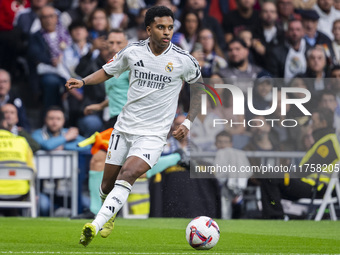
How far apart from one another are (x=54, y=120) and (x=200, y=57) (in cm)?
302

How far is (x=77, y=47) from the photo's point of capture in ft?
53.3

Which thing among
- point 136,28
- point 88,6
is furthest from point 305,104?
point 88,6

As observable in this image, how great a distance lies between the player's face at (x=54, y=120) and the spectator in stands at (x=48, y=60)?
116cm

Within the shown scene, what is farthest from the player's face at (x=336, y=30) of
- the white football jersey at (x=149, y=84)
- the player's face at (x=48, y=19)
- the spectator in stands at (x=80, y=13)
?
the white football jersey at (x=149, y=84)

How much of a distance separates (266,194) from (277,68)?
384cm

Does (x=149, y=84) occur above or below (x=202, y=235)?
above

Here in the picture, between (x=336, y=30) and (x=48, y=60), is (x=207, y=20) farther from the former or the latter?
(x=48, y=60)

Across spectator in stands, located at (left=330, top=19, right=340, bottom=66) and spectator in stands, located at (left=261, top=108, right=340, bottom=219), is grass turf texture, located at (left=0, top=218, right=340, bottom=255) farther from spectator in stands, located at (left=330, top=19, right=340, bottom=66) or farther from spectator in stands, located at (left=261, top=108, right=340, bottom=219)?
spectator in stands, located at (left=330, top=19, right=340, bottom=66)

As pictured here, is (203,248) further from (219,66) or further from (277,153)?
(219,66)

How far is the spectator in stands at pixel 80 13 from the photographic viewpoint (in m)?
16.7

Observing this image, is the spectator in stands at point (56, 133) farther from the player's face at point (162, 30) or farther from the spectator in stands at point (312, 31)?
the player's face at point (162, 30)


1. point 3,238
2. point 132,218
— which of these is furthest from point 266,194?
point 3,238

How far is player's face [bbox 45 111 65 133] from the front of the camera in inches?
580

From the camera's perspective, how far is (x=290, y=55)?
1689 centimetres
